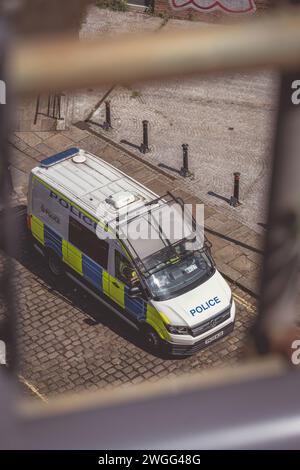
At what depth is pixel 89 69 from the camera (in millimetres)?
1842

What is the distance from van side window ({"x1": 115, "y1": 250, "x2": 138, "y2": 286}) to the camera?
11211 millimetres

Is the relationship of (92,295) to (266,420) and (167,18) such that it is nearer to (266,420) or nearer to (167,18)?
(167,18)

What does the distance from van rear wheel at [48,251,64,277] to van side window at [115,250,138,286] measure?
158 centimetres

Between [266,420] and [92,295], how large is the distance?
34.2 ft

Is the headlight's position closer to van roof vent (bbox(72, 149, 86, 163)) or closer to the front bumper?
the front bumper

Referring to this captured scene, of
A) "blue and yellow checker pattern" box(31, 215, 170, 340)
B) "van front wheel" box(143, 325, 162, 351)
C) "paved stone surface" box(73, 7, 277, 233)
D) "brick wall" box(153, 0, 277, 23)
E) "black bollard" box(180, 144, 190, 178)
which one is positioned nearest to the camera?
"blue and yellow checker pattern" box(31, 215, 170, 340)

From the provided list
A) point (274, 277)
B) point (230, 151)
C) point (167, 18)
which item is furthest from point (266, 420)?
point (167, 18)

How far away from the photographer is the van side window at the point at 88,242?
11562 mm

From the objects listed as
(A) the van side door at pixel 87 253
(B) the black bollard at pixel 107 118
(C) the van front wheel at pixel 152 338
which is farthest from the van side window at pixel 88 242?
(B) the black bollard at pixel 107 118

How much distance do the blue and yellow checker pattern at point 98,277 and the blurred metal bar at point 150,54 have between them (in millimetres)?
9173

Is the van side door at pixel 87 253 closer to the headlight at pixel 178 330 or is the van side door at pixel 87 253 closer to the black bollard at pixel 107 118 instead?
the headlight at pixel 178 330

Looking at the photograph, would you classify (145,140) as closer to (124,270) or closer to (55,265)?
(55,265)

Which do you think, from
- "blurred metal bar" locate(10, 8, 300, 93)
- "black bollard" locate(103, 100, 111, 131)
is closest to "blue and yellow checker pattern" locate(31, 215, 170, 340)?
"black bollard" locate(103, 100, 111, 131)

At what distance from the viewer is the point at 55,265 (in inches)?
508
